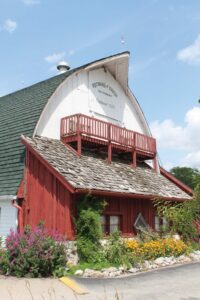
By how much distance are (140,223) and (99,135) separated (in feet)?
14.8

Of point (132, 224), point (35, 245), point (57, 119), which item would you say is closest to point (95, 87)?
point (57, 119)

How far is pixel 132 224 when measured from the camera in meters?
17.8

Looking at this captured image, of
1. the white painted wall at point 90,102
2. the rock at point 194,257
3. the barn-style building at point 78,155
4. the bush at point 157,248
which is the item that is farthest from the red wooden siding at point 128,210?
the white painted wall at point 90,102

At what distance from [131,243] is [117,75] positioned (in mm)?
11444

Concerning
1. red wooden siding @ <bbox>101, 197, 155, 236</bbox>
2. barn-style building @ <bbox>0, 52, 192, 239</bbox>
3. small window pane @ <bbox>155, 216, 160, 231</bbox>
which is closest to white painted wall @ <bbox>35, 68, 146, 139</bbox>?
barn-style building @ <bbox>0, 52, 192, 239</bbox>

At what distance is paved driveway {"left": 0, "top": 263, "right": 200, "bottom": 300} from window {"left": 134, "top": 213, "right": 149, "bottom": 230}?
4.57 m

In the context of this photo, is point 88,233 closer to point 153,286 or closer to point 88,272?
point 88,272

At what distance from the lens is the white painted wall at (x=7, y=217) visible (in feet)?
54.3

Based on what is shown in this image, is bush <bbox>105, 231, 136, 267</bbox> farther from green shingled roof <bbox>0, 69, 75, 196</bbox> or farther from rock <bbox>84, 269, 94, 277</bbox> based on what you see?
green shingled roof <bbox>0, 69, 75, 196</bbox>

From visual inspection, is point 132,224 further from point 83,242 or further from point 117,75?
point 117,75

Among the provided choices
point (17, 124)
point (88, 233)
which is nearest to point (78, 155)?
point (17, 124)

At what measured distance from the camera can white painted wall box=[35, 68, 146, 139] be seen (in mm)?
18984

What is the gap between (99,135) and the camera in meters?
19.3

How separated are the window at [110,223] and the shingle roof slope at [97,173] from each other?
1.31 meters
